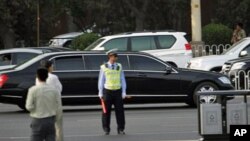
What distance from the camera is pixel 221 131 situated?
37.9ft

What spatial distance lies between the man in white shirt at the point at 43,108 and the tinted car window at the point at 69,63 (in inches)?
374

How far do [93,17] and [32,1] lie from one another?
8124 millimetres

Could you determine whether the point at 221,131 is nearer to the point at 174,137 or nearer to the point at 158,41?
the point at 174,137

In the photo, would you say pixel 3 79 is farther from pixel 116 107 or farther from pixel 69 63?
pixel 116 107

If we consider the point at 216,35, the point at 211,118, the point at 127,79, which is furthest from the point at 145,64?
the point at 216,35

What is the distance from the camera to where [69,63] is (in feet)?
65.7

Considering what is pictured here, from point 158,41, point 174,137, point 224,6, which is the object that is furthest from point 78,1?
point 174,137

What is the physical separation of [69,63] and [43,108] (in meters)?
9.77

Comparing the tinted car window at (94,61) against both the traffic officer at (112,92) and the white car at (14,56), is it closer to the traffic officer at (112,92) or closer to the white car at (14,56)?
the traffic officer at (112,92)

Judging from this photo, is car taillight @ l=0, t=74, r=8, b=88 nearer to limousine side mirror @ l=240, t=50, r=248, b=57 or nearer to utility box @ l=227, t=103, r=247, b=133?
limousine side mirror @ l=240, t=50, r=248, b=57

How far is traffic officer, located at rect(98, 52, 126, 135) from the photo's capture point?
48.2 feet

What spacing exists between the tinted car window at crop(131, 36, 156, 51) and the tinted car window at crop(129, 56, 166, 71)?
6.92m

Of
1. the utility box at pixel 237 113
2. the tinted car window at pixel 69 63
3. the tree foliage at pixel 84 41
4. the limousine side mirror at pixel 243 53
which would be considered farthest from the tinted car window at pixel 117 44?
the utility box at pixel 237 113

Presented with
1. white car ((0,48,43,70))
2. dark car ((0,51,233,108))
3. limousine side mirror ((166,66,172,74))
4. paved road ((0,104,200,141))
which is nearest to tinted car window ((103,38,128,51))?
white car ((0,48,43,70))
